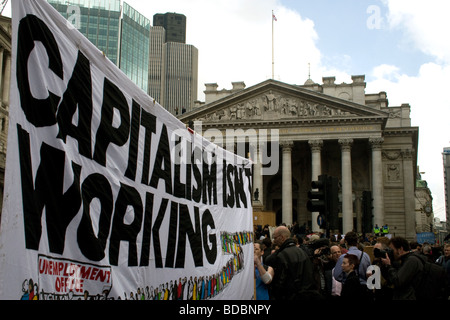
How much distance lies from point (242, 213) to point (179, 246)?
2485 mm

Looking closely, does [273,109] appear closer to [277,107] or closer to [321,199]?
[277,107]

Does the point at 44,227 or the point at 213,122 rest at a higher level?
the point at 213,122

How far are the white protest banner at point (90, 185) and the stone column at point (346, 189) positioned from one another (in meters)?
38.7

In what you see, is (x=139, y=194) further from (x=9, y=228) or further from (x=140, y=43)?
(x=140, y=43)

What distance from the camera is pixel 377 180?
143 feet

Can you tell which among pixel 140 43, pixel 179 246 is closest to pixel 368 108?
pixel 179 246

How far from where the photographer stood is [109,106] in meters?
4.11

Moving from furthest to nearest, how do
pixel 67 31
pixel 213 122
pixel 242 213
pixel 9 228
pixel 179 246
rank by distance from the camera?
pixel 213 122 → pixel 242 213 → pixel 179 246 → pixel 67 31 → pixel 9 228

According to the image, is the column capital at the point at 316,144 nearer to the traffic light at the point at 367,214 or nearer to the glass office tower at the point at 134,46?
the traffic light at the point at 367,214

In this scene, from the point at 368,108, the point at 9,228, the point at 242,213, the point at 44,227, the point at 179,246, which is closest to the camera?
the point at 9,228

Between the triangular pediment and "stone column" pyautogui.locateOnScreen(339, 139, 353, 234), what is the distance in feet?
8.72

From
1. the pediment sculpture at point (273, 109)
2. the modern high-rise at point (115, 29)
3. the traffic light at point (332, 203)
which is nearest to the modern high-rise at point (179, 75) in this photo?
the modern high-rise at point (115, 29)

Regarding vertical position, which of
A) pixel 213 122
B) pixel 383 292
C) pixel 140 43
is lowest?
pixel 383 292
